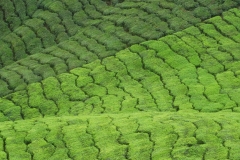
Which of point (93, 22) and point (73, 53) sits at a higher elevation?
point (93, 22)

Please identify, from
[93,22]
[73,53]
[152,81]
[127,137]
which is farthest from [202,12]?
[127,137]

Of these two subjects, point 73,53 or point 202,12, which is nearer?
point 73,53

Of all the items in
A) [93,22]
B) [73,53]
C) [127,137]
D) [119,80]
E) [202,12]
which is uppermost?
Result: [202,12]

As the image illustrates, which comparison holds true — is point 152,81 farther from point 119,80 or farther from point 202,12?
point 202,12

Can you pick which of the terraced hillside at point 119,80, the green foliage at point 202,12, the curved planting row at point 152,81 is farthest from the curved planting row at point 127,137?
the green foliage at point 202,12

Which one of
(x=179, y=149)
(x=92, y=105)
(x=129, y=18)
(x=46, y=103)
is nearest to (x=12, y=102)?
(x=46, y=103)

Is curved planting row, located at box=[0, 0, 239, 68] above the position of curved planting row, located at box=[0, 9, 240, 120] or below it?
above

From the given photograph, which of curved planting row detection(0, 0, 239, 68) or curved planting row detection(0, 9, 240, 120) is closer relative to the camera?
curved planting row detection(0, 9, 240, 120)

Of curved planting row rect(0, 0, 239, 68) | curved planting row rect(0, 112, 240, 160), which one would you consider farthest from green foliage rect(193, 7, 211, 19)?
curved planting row rect(0, 112, 240, 160)

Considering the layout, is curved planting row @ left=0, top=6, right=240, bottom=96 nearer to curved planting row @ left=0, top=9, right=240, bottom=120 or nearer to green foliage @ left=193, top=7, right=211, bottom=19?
curved planting row @ left=0, top=9, right=240, bottom=120

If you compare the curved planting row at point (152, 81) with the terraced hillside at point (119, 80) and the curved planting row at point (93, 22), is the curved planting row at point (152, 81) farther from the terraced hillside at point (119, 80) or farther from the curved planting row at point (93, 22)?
the curved planting row at point (93, 22)
